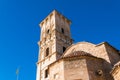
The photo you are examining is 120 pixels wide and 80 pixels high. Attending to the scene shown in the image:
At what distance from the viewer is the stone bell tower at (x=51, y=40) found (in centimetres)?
2067

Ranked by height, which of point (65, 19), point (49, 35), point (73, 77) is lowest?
point (73, 77)

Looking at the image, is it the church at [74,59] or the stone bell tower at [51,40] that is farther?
the stone bell tower at [51,40]

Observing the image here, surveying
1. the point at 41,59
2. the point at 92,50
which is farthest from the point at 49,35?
the point at 92,50

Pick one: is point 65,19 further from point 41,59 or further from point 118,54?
point 118,54

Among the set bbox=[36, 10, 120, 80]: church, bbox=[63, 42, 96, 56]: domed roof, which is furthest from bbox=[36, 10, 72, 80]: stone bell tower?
bbox=[63, 42, 96, 56]: domed roof

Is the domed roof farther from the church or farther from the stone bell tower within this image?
the stone bell tower

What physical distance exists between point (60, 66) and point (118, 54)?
679cm

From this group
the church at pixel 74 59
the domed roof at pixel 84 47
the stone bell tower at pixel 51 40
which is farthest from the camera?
the stone bell tower at pixel 51 40

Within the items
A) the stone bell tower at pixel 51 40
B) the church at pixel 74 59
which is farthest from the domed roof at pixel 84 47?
the stone bell tower at pixel 51 40

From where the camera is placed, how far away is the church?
46.2ft

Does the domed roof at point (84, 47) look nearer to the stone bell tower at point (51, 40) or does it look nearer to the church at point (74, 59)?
the church at point (74, 59)

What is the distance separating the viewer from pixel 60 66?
14961mm

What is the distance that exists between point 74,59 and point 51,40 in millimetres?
8378

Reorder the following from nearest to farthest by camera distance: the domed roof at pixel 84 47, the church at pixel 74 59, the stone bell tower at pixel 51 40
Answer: the church at pixel 74 59, the domed roof at pixel 84 47, the stone bell tower at pixel 51 40
